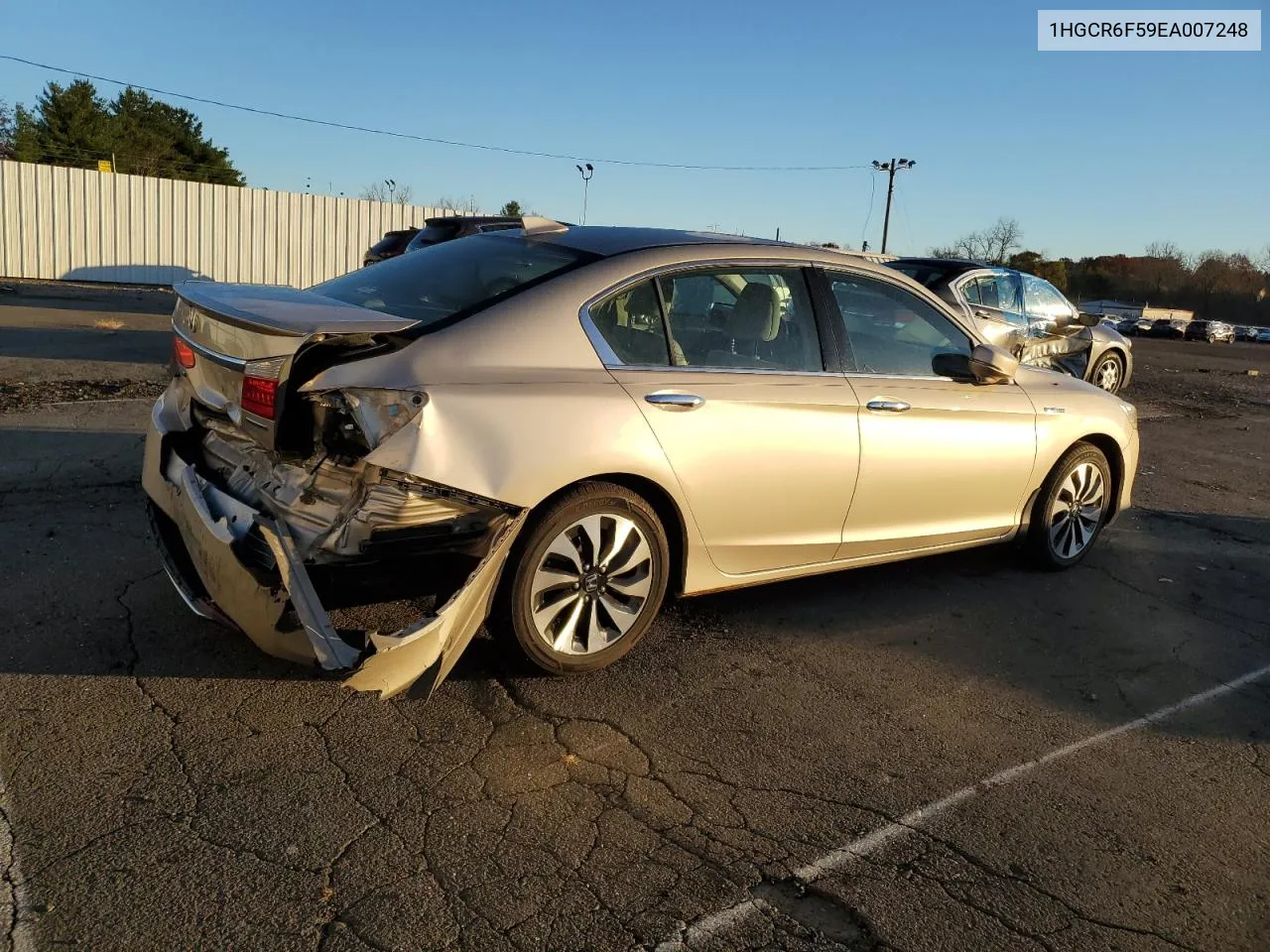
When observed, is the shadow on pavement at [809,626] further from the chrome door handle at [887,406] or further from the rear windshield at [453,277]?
the rear windshield at [453,277]

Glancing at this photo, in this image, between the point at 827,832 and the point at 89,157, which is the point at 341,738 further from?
the point at 89,157

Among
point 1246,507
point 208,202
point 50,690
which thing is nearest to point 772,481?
point 50,690

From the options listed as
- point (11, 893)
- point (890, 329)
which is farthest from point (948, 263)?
point (11, 893)

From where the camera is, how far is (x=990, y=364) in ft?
16.3

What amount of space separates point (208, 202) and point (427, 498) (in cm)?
2431

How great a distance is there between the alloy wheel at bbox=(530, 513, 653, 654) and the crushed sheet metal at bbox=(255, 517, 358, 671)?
2.57 feet

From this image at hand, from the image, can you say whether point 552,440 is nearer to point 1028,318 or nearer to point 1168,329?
point 1028,318

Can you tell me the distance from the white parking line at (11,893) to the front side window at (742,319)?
2.66 m

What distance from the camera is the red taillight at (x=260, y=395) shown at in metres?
3.25

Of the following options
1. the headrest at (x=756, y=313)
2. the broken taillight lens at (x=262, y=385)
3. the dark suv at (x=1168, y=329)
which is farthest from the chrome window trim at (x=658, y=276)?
the dark suv at (x=1168, y=329)

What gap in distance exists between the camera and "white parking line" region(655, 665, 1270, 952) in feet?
8.32

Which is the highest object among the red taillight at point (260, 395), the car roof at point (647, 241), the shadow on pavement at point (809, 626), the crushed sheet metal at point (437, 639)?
the car roof at point (647, 241)

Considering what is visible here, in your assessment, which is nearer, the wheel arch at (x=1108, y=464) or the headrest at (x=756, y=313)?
the headrest at (x=756, y=313)

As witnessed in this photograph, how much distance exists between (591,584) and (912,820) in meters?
1.37
